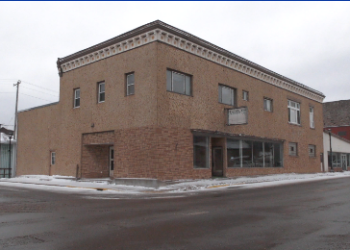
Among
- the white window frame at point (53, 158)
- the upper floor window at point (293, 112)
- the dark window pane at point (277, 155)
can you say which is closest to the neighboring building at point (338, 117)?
the upper floor window at point (293, 112)

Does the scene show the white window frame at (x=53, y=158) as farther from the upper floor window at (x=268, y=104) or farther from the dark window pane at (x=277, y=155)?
the dark window pane at (x=277, y=155)

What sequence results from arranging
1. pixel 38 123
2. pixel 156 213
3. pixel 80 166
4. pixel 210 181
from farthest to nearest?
1. pixel 38 123
2. pixel 80 166
3. pixel 210 181
4. pixel 156 213

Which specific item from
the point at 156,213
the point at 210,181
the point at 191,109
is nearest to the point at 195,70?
the point at 191,109

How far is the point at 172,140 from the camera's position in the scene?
62.4ft

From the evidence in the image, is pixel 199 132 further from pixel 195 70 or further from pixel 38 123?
pixel 38 123

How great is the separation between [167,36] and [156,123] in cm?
482

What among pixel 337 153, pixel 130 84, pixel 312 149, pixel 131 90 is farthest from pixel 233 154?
pixel 337 153

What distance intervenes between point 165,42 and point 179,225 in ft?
43.0

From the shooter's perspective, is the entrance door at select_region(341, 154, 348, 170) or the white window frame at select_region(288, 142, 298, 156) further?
the entrance door at select_region(341, 154, 348, 170)

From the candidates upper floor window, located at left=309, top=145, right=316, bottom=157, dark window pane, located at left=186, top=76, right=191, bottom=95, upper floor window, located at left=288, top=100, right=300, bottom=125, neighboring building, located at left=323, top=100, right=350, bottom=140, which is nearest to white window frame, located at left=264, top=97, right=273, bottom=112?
upper floor window, located at left=288, top=100, right=300, bottom=125

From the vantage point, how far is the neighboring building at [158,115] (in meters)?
19.0

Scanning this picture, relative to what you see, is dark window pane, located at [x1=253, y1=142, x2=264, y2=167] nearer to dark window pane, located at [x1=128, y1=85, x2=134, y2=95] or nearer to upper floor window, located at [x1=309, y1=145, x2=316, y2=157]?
upper floor window, located at [x1=309, y1=145, x2=316, y2=157]

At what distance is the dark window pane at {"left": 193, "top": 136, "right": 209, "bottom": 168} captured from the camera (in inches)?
808

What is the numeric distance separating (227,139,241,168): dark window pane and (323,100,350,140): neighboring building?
37431 millimetres
